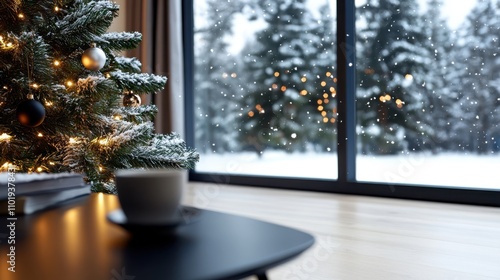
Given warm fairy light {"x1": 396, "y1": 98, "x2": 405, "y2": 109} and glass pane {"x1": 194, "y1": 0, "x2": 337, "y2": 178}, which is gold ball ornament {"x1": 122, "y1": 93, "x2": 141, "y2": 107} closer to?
glass pane {"x1": 194, "y1": 0, "x2": 337, "y2": 178}

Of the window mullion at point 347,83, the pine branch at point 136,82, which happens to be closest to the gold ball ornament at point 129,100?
the pine branch at point 136,82

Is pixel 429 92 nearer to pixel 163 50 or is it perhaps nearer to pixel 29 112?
pixel 163 50

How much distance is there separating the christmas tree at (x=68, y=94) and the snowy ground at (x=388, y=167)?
5.29ft

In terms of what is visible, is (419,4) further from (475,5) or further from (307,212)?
(307,212)

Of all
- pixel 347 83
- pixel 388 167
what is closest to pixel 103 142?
pixel 347 83

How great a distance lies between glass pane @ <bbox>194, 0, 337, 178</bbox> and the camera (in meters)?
3.34

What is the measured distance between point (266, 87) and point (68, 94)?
2.04 meters

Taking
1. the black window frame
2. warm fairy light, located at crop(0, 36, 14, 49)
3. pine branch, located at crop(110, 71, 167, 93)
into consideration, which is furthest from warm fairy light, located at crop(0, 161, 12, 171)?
the black window frame

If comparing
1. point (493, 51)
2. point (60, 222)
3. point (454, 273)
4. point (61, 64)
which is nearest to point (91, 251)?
point (60, 222)

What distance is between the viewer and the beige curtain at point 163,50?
12.1 ft

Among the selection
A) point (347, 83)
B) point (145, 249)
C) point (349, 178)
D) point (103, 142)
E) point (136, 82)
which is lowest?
point (349, 178)

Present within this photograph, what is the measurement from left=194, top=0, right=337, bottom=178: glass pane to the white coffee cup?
2.70m

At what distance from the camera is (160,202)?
0.63m

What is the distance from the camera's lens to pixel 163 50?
12.3ft
